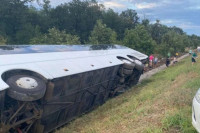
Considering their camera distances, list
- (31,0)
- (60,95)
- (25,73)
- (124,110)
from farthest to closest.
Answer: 1. (31,0)
2. (124,110)
3. (60,95)
4. (25,73)

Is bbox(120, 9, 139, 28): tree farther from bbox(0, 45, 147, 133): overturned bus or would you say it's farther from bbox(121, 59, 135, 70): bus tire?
bbox(0, 45, 147, 133): overturned bus

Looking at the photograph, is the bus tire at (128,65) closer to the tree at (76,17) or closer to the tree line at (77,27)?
the tree line at (77,27)

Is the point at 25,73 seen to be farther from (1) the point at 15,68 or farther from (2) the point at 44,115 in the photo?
(2) the point at 44,115

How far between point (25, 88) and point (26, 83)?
0.53 feet

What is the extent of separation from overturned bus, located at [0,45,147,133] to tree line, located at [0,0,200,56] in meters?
19.5

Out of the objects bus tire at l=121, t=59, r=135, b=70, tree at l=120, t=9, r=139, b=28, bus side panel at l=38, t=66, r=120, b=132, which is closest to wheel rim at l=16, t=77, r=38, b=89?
bus side panel at l=38, t=66, r=120, b=132

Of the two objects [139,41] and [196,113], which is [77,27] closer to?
[139,41]

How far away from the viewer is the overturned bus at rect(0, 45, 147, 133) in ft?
18.9

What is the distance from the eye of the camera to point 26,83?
235 inches

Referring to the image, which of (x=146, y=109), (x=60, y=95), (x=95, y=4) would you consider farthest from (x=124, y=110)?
(x=95, y=4)

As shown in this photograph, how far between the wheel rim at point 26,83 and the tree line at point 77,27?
872 inches

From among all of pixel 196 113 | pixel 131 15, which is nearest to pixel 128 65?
pixel 196 113

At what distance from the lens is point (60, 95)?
23.7 ft

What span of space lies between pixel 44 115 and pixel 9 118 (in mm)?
1227
